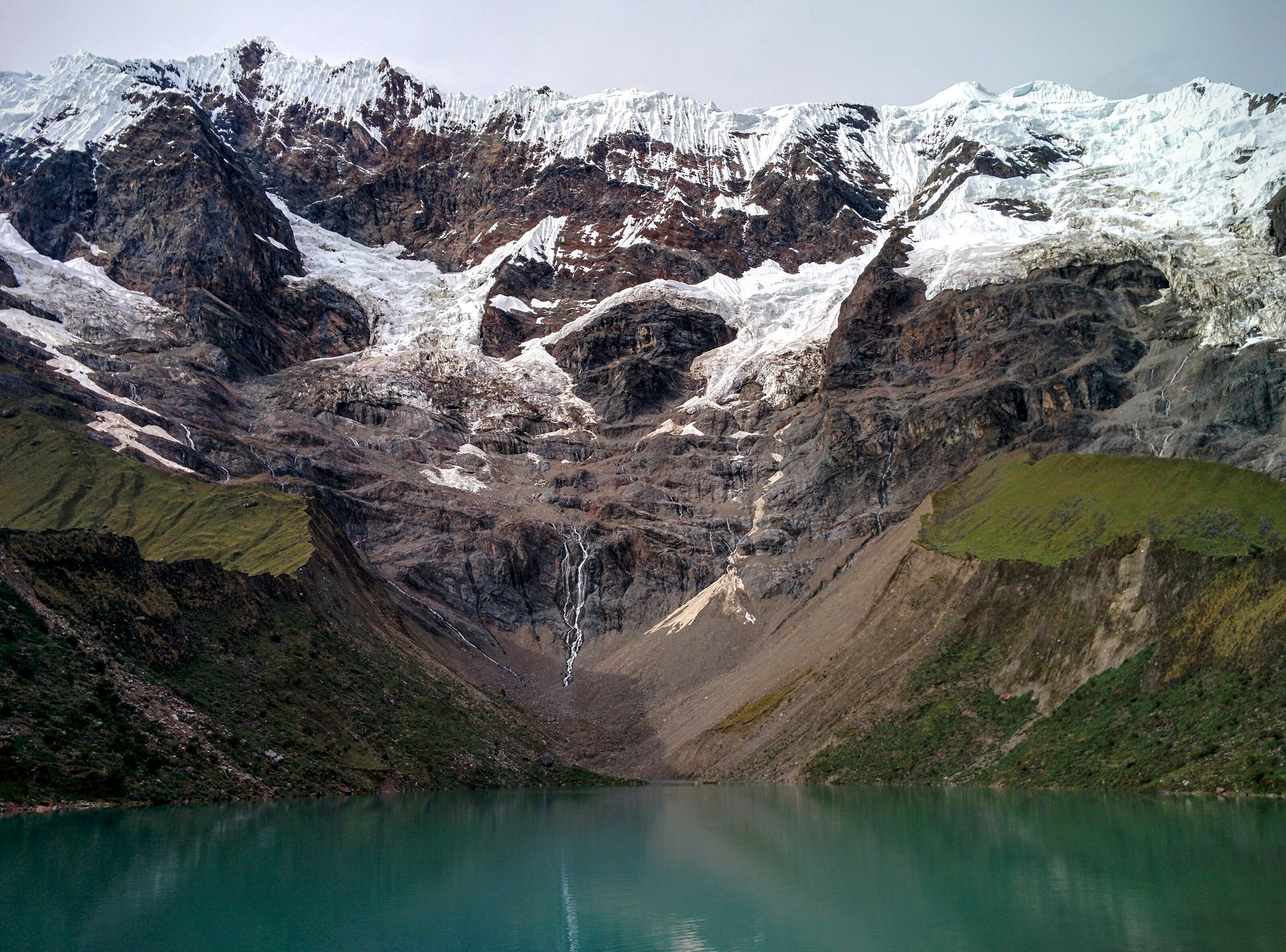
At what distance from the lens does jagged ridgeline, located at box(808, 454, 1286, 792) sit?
50031 millimetres

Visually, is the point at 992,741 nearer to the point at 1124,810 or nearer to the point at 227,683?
the point at 1124,810

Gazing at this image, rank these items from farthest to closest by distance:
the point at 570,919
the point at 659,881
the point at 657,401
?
the point at 657,401 < the point at 659,881 < the point at 570,919

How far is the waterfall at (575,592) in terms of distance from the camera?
126875 mm

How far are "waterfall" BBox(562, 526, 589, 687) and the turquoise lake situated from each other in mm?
81103

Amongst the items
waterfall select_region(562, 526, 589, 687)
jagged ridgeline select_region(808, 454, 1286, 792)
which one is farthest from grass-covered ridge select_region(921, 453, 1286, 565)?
waterfall select_region(562, 526, 589, 687)

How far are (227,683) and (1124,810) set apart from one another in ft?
151

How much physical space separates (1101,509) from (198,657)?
62.3m

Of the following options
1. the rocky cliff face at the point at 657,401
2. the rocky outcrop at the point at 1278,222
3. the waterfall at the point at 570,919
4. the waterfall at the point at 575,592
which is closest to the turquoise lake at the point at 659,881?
the waterfall at the point at 570,919

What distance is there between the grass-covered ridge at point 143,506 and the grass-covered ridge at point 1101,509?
183 feet

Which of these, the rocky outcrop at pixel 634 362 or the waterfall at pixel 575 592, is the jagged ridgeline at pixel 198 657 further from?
the rocky outcrop at pixel 634 362

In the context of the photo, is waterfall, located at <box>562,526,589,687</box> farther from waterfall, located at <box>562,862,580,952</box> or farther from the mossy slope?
waterfall, located at <box>562,862,580,952</box>

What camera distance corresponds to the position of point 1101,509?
75000mm

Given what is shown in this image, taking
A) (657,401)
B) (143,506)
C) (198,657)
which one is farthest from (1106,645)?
(657,401)

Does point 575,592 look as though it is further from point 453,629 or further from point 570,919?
point 570,919
